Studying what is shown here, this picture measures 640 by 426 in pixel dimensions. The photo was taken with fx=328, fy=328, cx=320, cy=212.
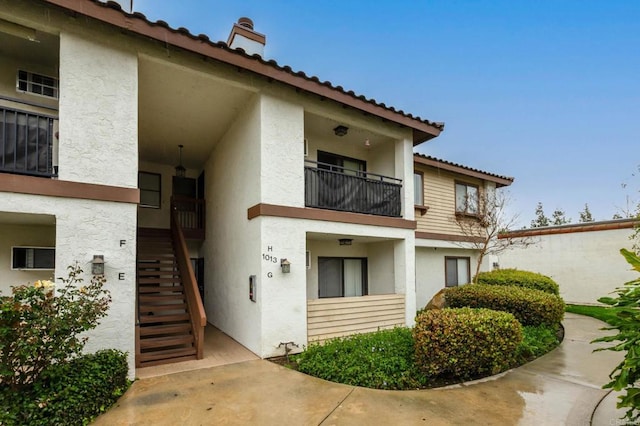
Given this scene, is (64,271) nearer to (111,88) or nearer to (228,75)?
(111,88)

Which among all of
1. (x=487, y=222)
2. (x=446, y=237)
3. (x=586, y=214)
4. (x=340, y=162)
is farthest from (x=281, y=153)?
(x=586, y=214)

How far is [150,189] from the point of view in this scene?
11.8m

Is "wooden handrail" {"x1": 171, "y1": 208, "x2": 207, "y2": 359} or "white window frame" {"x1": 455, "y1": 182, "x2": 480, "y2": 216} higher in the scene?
"white window frame" {"x1": 455, "y1": 182, "x2": 480, "y2": 216}

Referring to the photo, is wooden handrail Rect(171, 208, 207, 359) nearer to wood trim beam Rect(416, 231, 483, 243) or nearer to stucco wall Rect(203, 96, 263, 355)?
stucco wall Rect(203, 96, 263, 355)

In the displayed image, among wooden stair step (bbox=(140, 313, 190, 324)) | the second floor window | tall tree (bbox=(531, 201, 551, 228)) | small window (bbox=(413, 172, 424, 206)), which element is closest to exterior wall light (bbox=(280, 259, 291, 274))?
wooden stair step (bbox=(140, 313, 190, 324))

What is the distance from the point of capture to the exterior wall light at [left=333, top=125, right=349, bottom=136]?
9229mm

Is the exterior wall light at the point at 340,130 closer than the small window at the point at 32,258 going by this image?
No

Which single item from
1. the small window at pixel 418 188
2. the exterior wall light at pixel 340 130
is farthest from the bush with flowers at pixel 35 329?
the small window at pixel 418 188

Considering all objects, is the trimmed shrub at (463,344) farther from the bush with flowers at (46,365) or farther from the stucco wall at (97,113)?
the stucco wall at (97,113)

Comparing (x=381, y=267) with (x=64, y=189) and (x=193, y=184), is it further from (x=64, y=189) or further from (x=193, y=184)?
(x=64, y=189)

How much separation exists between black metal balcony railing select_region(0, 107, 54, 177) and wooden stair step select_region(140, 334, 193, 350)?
3776 mm

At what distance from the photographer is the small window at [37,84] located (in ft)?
22.4

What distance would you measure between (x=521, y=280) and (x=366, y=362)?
328 inches

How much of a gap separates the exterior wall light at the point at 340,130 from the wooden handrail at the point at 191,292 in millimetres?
5426
